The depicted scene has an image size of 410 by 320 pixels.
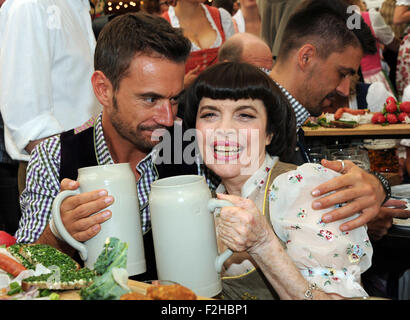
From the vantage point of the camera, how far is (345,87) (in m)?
2.48

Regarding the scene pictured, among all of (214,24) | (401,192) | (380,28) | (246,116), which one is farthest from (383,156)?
(246,116)

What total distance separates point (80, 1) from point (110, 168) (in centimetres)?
160

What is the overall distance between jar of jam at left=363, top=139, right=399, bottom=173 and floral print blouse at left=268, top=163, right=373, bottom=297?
2.02 m

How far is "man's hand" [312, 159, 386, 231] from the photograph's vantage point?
1.03 meters

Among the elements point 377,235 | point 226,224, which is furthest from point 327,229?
point 377,235

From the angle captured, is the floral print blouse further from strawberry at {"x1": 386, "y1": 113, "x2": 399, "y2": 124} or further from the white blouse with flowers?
strawberry at {"x1": 386, "y1": 113, "x2": 399, "y2": 124}

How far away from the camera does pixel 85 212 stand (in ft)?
2.94

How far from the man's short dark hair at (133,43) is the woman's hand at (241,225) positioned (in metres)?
0.76

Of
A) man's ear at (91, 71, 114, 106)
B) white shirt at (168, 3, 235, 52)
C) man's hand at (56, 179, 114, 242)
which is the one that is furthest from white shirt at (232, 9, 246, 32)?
man's hand at (56, 179, 114, 242)

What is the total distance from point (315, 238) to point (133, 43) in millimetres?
861

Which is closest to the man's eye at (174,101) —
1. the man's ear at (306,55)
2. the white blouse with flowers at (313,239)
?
the white blouse with flowers at (313,239)

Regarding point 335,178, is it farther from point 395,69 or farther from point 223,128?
point 395,69

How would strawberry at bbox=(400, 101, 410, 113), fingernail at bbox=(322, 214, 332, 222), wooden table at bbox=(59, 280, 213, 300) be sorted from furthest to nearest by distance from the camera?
1. strawberry at bbox=(400, 101, 410, 113)
2. fingernail at bbox=(322, 214, 332, 222)
3. wooden table at bbox=(59, 280, 213, 300)

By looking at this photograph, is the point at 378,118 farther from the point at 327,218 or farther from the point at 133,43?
the point at 327,218
